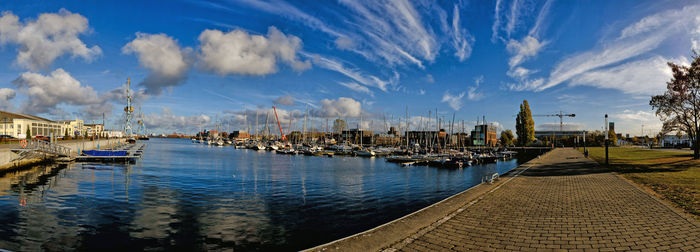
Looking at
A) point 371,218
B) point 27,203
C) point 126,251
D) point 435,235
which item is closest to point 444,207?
point 435,235

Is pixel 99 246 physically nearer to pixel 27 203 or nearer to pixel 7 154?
pixel 27 203

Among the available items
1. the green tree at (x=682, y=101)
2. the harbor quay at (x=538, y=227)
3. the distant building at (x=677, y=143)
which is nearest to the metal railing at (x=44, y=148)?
the harbor quay at (x=538, y=227)

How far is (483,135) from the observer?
157000mm

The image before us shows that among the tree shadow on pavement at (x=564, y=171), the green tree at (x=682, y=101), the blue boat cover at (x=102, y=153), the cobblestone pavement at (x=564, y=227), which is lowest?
the blue boat cover at (x=102, y=153)

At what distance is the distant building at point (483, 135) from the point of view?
15425cm

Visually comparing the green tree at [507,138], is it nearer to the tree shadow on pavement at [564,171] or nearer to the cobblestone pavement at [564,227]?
the tree shadow on pavement at [564,171]

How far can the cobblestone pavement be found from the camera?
24.5 ft

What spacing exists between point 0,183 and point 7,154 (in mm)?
12121

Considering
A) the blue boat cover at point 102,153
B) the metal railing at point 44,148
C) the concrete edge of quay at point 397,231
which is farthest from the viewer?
the blue boat cover at point 102,153

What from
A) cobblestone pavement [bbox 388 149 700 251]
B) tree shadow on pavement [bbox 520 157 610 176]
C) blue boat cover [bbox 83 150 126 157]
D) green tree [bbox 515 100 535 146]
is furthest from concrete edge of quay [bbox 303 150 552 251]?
green tree [bbox 515 100 535 146]

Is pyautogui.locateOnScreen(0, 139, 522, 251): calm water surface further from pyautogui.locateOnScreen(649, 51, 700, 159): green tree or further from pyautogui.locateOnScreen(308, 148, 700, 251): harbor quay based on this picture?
pyautogui.locateOnScreen(649, 51, 700, 159): green tree

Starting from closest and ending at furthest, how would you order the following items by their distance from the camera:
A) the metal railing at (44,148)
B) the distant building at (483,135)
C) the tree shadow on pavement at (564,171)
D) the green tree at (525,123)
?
the tree shadow on pavement at (564,171) → the metal railing at (44,148) → the green tree at (525,123) → the distant building at (483,135)

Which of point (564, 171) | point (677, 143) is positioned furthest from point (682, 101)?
point (677, 143)

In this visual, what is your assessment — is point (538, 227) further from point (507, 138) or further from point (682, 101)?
point (507, 138)
